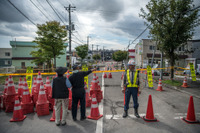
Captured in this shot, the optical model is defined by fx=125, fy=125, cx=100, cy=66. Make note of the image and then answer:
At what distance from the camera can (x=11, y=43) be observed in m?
29.7

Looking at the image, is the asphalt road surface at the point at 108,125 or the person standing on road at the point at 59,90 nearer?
the asphalt road surface at the point at 108,125

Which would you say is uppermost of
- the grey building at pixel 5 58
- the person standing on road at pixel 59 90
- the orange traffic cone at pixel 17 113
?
the grey building at pixel 5 58

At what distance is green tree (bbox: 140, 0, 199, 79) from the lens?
10617 millimetres

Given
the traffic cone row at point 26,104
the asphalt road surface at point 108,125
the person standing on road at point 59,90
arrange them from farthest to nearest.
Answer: the traffic cone row at point 26,104
the person standing on road at point 59,90
the asphalt road surface at point 108,125

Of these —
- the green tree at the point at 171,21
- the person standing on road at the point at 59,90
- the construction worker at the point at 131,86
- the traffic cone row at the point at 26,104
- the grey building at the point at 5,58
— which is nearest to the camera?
the person standing on road at the point at 59,90

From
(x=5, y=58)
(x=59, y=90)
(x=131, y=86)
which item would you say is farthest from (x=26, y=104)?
(x=5, y=58)

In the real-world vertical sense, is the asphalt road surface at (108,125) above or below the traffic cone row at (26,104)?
below

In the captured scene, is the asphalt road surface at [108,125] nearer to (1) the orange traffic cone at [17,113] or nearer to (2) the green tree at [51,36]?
(1) the orange traffic cone at [17,113]

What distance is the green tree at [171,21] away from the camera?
1062cm

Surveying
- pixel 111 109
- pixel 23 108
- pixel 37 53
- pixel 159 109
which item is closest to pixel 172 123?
pixel 159 109

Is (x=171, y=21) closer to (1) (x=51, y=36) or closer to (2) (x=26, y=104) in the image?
(2) (x=26, y=104)

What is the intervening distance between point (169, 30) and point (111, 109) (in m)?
9.80

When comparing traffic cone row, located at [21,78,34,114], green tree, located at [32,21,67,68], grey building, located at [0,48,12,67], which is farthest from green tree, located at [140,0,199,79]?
grey building, located at [0,48,12,67]

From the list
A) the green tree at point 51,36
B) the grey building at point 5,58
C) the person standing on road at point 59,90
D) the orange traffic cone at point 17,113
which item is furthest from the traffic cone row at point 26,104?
the grey building at point 5,58
